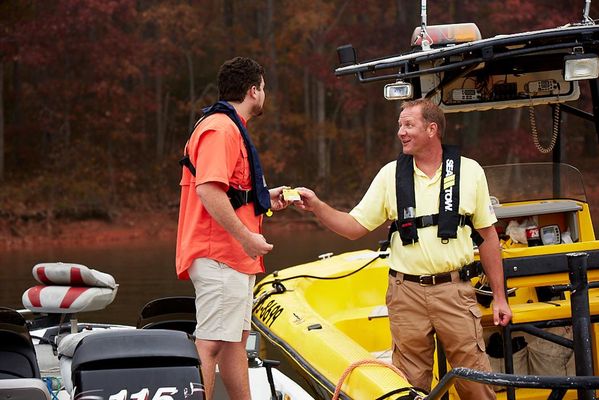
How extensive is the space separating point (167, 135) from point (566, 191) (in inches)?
713

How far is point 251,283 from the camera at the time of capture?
4.80m

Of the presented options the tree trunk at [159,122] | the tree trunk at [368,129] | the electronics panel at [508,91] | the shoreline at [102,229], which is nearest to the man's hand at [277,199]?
the electronics panel at [508,91]

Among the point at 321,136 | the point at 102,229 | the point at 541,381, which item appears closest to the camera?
the point at 541,381

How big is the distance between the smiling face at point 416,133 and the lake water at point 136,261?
591 cm

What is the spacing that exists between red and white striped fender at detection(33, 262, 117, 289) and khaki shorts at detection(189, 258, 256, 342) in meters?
1.18

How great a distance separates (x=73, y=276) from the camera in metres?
5.80

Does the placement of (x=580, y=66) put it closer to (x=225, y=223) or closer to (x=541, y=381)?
(x=541, y=381)

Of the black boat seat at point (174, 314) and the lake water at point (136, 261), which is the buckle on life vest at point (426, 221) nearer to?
the black boat seat at point (174, 314)

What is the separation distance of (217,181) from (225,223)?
0.17 meters

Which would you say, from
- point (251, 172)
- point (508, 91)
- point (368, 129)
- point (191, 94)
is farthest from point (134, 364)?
point (368, 129)

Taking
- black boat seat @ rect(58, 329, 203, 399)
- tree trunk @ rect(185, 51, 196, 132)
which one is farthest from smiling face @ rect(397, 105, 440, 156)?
tree trunk @ rect(185, 51, 196, 132)

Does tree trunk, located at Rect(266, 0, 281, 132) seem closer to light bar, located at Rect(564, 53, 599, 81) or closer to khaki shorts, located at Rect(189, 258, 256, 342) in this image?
light bar, located at Rect(564, 53, 599, 81)

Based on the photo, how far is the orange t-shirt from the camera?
15.1ft

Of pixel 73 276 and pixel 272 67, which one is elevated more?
pixel 272 67
